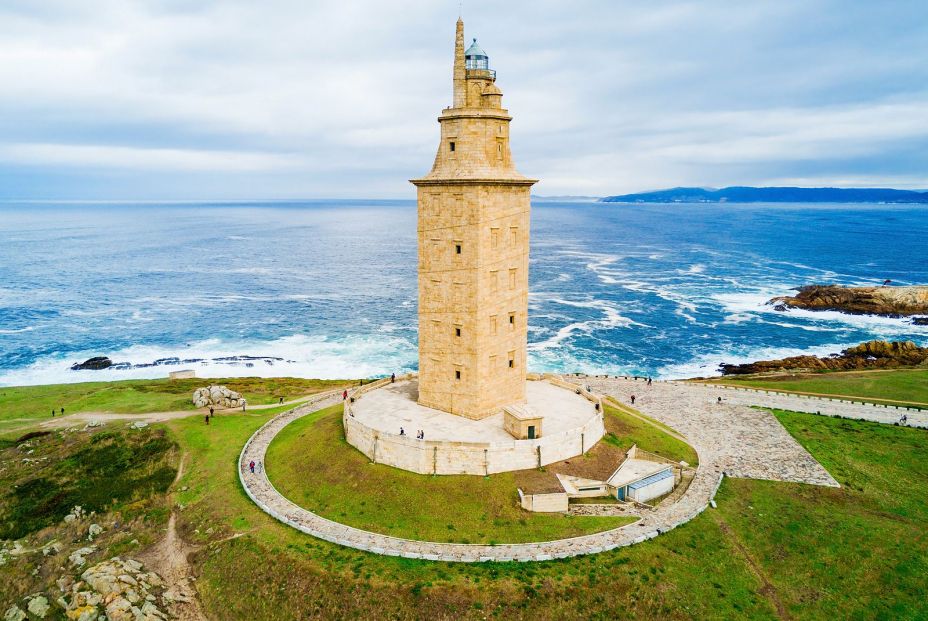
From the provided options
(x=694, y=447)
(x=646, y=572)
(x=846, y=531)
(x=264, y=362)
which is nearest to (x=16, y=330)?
(x=264, y=362)

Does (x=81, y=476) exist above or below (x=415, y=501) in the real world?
below

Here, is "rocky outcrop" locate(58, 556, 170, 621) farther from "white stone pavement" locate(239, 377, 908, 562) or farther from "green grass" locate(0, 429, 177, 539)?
"green grass" locate(0, 429, 177, 539)

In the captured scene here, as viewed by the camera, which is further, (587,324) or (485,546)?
(587,324)

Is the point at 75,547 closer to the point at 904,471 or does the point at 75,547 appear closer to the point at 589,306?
the point at 904,471

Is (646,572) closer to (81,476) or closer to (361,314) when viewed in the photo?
(81,476)

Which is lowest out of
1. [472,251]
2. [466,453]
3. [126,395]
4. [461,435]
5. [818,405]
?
[126,395]

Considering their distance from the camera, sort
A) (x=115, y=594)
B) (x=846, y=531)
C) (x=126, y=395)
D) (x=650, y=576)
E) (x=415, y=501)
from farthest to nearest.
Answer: (x=126, y=395) < (x=415, y=501) < (x=846, y=531) < (x=115, y=594) < (x=650, y=576)
